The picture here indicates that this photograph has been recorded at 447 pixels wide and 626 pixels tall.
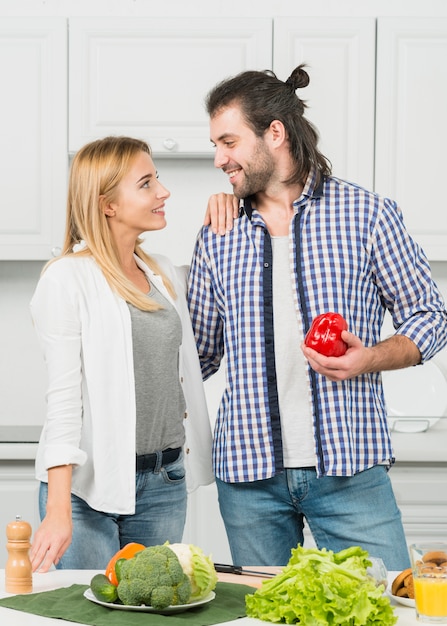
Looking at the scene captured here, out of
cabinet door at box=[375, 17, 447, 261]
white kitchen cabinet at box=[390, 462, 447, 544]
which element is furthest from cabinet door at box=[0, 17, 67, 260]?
white kitchen cabinet at box=[390, 462, 447, 544]

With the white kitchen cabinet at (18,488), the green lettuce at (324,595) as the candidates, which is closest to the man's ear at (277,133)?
the green lettuce at (324,595)

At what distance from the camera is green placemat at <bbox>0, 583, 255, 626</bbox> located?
4.53 feet

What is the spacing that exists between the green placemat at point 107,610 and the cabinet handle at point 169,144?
2.16 metres

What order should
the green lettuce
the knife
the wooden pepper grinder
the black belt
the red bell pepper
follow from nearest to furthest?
the green lettuce < the wooden pepper grinder < the knife < the red bell pepper < the black belt

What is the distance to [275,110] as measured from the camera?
7.50 feet

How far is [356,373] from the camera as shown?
199 cm

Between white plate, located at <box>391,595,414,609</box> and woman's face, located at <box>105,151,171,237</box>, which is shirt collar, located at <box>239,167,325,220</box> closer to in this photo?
woman's face, located at <box>105,151,171,237</box>

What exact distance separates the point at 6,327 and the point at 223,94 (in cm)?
190

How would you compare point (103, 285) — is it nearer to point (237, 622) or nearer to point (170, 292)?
point (170, 292)

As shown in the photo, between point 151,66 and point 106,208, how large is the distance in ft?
4.48

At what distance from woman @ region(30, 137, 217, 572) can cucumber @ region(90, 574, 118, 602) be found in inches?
14.0

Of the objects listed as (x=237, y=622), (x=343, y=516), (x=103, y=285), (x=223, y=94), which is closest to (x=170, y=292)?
(x=103, y=285)

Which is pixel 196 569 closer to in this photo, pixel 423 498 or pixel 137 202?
pixel 137 202

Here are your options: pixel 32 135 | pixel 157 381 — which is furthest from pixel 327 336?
pixel 32 135
